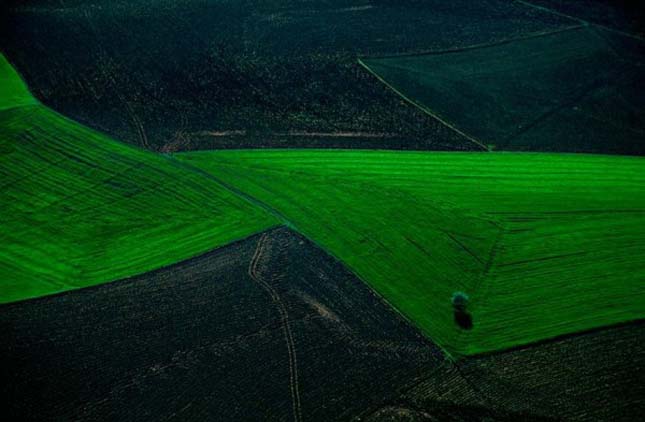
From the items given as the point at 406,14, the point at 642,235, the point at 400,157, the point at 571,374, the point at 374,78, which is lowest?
the point at 571,374

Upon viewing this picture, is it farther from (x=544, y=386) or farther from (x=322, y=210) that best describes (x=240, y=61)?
(x=544, y=386)

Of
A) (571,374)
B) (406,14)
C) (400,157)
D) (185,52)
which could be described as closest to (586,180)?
(400,157)

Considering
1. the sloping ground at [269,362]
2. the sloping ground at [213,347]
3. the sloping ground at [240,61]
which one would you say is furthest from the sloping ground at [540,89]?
the sloping ground at [213,347]

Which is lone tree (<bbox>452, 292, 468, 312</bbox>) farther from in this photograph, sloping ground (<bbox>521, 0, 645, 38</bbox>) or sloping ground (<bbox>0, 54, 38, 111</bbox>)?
sloping ground (<bbox>521, 0, 645, 38</bbox>)

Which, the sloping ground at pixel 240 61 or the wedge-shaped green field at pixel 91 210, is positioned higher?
the sloping ground at pixel 240 61

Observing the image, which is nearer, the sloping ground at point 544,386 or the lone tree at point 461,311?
the sloping ground at point 544,386

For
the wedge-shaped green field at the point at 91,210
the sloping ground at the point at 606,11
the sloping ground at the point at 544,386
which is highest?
the sloping ground at the point at 606,11

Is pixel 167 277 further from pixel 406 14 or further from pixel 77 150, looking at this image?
pixel 406 14

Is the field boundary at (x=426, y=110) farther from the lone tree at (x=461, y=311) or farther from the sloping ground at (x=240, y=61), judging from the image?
the lone tree at (x=461, y=311)
